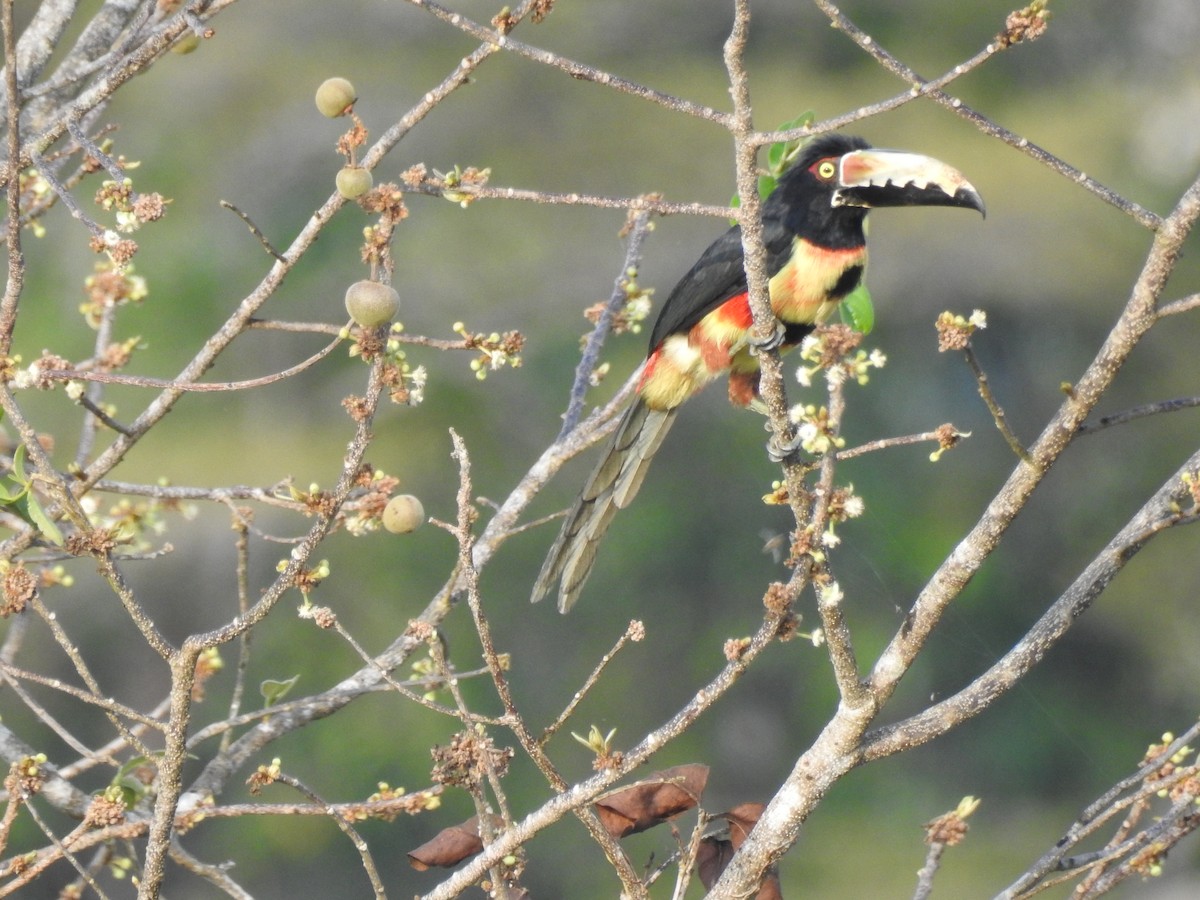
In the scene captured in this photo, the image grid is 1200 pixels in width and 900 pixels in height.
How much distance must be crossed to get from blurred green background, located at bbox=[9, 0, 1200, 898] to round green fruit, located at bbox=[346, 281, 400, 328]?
4.58m

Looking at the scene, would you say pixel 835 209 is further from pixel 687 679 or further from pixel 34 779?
pixel 687 679

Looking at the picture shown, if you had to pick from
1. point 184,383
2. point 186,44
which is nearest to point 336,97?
point 184,383

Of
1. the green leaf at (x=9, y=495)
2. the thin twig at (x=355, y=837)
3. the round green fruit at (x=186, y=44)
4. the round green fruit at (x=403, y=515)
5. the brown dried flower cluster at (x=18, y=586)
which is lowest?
the thin twig at (x=355, y=837)

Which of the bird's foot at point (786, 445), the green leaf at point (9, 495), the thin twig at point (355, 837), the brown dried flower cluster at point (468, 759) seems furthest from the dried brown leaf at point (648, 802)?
the green leaf at point (9, 495)

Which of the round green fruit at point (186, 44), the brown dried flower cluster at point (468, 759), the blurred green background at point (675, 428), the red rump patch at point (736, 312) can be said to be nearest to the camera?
the brown dried flower cluster at point (468, 759)

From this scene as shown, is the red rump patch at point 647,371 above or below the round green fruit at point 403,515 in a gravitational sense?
above

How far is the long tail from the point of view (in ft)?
9.05

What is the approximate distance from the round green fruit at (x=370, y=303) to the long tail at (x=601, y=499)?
3.60 ft

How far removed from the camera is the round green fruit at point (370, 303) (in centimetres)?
162

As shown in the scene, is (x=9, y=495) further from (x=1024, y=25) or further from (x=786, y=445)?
(x=1024, y=25)

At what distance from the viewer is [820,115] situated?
9.03 meters

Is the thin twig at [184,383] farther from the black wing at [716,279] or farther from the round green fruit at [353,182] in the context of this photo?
the black wing at [716,279]

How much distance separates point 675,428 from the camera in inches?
288

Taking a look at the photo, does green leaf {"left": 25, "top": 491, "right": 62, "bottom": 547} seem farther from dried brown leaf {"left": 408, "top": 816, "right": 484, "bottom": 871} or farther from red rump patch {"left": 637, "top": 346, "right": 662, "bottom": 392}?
red rump patch {"left": 637, "top": 346, "right": 662, "bottom": 392}
